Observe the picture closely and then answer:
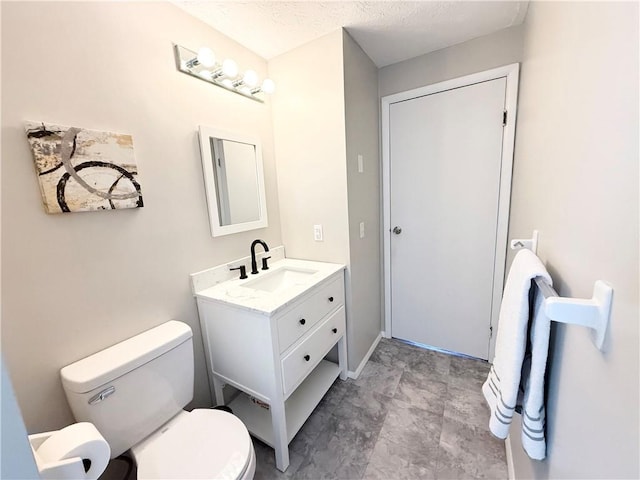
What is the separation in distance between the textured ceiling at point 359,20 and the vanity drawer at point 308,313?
1508 millimetres

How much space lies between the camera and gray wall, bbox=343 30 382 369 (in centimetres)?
165

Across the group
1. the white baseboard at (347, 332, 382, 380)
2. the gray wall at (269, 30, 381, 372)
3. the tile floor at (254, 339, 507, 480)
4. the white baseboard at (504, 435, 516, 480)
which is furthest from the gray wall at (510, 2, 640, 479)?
the white baseboard at (347, 332, 382, 380)

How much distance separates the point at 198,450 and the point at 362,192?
1.64m

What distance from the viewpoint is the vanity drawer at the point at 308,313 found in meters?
1.23

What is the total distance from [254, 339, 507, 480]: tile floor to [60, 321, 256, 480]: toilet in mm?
479

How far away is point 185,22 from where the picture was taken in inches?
51.3

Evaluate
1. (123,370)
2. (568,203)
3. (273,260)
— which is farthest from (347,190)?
(123,370)

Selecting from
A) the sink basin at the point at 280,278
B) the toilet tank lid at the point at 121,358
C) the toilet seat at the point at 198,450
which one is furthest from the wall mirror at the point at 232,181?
the toilet seat at the point at 198,450

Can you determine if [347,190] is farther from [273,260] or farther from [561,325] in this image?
[561,325]

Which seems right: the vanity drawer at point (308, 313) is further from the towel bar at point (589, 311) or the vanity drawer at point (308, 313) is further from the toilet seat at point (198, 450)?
the towel bar at point (589, 311)

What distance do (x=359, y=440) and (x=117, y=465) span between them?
1.16 metres

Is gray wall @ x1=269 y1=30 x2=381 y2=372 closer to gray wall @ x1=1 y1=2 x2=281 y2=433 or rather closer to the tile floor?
the tile floor

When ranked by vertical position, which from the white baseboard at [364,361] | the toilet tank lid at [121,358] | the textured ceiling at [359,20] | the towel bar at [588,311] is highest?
the textured ceiling at [359,20]

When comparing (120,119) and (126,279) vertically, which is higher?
(120,119)
